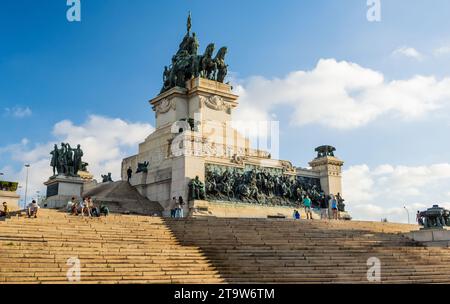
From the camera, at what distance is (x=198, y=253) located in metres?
15.0

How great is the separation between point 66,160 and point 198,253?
14.8 meters

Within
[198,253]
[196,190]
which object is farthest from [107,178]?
[198,253]

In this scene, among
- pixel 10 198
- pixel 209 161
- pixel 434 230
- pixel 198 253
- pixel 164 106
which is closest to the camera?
pixel 198 253

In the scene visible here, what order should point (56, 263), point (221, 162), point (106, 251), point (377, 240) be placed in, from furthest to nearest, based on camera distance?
point (221, 162)
point (377, 240)
point (106, 251)
point (56, 263)

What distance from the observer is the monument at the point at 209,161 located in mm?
27156

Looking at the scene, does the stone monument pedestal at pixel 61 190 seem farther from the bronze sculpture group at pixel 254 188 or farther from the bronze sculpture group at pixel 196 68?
the bronze sculpture group at pixel 196 68

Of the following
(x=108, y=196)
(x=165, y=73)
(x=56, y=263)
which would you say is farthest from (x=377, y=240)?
(x=165, y=73)

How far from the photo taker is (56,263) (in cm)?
1229

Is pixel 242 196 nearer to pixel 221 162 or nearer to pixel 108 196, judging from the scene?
pixel 221 162

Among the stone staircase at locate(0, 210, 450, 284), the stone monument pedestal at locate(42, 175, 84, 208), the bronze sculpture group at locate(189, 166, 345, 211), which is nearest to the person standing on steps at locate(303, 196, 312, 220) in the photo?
the bronze sculpture group at locate(189, 166, 345, 211)

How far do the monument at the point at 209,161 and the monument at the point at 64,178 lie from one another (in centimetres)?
417

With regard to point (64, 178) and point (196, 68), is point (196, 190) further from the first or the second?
point (196, 68)

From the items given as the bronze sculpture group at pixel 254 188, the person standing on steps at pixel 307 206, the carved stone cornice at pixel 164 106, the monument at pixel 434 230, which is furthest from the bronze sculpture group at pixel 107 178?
the monument at pixel 434 230

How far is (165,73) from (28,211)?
20187 mm
